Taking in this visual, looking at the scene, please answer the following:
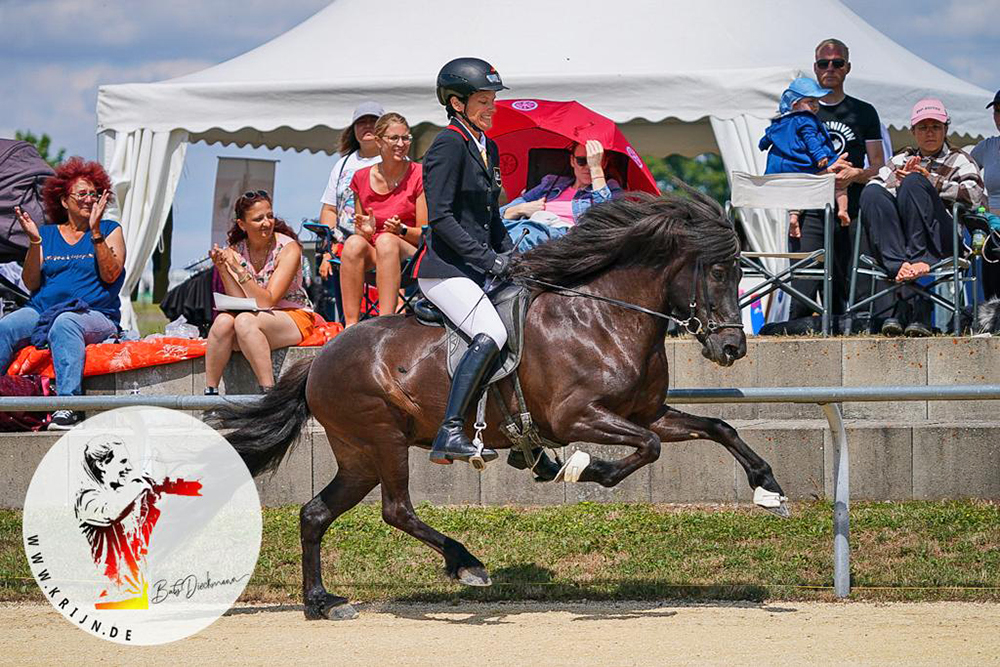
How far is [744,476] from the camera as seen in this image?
9492 millimetres

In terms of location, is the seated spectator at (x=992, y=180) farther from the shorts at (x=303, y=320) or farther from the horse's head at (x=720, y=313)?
the shorts at (x=303, y=320)

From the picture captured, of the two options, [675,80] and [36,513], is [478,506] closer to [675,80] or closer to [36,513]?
[36,513]

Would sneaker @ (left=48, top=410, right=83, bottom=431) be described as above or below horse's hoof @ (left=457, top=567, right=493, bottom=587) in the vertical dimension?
above

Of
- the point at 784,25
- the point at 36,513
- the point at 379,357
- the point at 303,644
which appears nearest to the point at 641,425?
the point at 379,357

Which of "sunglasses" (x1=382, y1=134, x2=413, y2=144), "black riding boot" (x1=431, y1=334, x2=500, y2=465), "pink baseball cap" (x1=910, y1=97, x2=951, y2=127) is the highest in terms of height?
"pink baseball cap" (x1=910, y1=97, x2=951, y2=127)

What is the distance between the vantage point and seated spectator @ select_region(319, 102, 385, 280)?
10852mm

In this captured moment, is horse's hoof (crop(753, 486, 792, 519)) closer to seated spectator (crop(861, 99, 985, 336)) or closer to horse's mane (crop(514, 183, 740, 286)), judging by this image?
horse's mane (crop(514, 183, 740, 286))

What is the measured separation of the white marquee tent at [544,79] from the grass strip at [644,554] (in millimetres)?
4942

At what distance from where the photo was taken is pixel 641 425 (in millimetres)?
7266

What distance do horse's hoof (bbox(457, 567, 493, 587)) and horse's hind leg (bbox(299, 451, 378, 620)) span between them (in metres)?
0.65

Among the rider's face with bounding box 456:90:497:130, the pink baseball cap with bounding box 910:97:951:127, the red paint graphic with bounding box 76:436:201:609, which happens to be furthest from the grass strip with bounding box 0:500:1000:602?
the pink baseball cap with bounding box 910:97:951:127

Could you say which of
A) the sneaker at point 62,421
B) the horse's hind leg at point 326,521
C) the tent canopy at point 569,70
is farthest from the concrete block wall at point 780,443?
the tent canopy at point 569,70

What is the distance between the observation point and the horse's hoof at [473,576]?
724 cm

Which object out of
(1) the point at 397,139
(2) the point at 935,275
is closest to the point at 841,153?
(2) the point at 935,275
